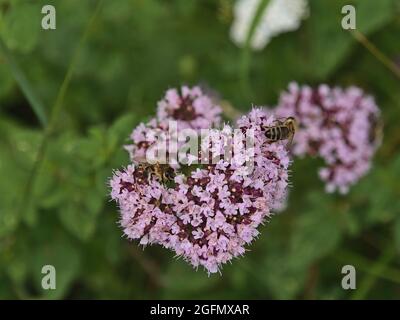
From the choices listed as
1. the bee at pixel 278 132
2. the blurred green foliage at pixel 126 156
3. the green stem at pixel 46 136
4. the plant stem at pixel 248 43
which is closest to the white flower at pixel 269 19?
the blurred green foliage at pixel 126 156

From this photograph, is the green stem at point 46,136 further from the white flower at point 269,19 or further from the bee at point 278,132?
the white flower at point 269,19

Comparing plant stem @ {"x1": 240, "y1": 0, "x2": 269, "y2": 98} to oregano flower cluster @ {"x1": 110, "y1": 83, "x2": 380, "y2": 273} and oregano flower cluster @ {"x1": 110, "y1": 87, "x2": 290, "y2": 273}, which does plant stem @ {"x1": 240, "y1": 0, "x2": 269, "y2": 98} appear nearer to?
oregano flower cluster @ {"x1": 110, "y1": 83, "x2": 380, "y2": 273}

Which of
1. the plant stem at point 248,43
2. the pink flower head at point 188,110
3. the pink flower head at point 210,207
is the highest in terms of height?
the plant stem at point 248,43

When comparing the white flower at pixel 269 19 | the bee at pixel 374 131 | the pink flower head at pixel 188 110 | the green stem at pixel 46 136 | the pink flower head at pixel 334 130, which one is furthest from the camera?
the white flower at pixel 269 19

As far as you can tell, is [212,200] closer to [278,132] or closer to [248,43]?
[278,132]

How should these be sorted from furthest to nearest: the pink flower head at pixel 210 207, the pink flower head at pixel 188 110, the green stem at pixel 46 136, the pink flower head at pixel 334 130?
the pink flower head at pixel 334 130
the green stem at pixel 46 136
the pink flower head at pixel 188 110
the pink flower head at pixel 210 207

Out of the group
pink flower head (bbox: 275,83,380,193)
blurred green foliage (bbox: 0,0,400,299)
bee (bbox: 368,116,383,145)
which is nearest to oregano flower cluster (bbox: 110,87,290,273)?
blurred green foliage (bbox: 0,0,400,299)
